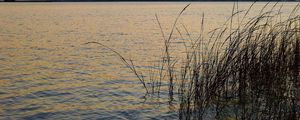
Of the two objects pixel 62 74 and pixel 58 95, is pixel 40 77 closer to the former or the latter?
pixel 62 74

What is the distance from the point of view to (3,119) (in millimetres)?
8984

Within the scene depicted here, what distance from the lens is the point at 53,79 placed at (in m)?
14.3

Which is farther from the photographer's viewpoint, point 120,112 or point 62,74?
point 62,74

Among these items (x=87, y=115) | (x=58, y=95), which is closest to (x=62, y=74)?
(x=58, y=95)

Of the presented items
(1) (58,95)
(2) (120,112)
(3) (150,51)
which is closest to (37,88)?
(1) (58,95)

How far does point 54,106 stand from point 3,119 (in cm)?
169

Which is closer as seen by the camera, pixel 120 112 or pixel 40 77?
pixel 120 112

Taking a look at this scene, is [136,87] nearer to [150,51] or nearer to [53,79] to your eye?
[53,79]

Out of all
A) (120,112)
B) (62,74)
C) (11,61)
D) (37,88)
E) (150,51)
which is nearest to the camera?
(120,112)

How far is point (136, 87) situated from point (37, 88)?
3.70 meters

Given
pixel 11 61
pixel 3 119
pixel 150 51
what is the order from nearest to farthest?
pixel 3 119 → pixel 11 61 → pixel 150 51

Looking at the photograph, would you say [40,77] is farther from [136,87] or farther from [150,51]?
[150,51]

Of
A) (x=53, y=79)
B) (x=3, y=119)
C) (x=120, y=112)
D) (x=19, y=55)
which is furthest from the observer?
(x=19, y=55)

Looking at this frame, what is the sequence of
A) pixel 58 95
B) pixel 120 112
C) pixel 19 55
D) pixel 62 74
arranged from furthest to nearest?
1. pixel 19 55
2. pixel 62 74
3. pixel 58 95
4. pixel 120 112
